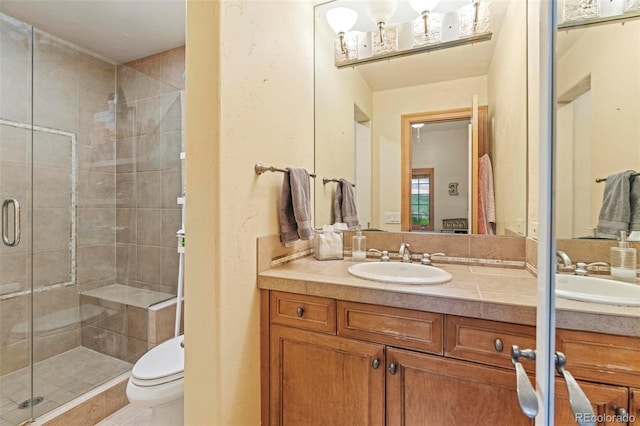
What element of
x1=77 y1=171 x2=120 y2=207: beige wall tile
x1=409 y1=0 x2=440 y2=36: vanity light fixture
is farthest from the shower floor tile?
x1=409 y1=0 x2=440 y2=36: vanity light fixture

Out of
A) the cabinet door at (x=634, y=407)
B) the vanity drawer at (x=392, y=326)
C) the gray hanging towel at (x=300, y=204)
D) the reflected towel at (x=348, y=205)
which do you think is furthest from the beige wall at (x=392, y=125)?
the cabinet door at (x=634, y=407)

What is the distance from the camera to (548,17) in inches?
20.9

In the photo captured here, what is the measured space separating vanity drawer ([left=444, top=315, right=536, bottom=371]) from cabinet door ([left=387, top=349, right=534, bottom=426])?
3 centimetres

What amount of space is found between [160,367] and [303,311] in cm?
84

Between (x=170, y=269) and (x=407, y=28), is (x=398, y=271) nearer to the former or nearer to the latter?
(x=407, y=28)

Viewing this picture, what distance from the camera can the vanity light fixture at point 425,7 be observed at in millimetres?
1506

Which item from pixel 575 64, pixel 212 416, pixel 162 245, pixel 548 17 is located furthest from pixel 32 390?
pixel 575 64

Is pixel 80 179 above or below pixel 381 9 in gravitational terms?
below

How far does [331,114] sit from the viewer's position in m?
1.84

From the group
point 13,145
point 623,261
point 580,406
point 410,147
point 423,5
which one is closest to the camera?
Answer: point 580,406

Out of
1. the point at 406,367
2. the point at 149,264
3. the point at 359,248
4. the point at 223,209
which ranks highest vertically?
the point at 223,209

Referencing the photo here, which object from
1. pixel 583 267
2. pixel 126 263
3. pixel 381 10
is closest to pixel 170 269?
pixel 126 263

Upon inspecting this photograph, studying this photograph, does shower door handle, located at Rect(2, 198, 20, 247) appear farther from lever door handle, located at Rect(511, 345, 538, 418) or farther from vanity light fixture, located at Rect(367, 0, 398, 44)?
lever door handle, located at Rect(511, 345, 538, 418)

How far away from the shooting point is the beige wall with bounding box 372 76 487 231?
156 cm
